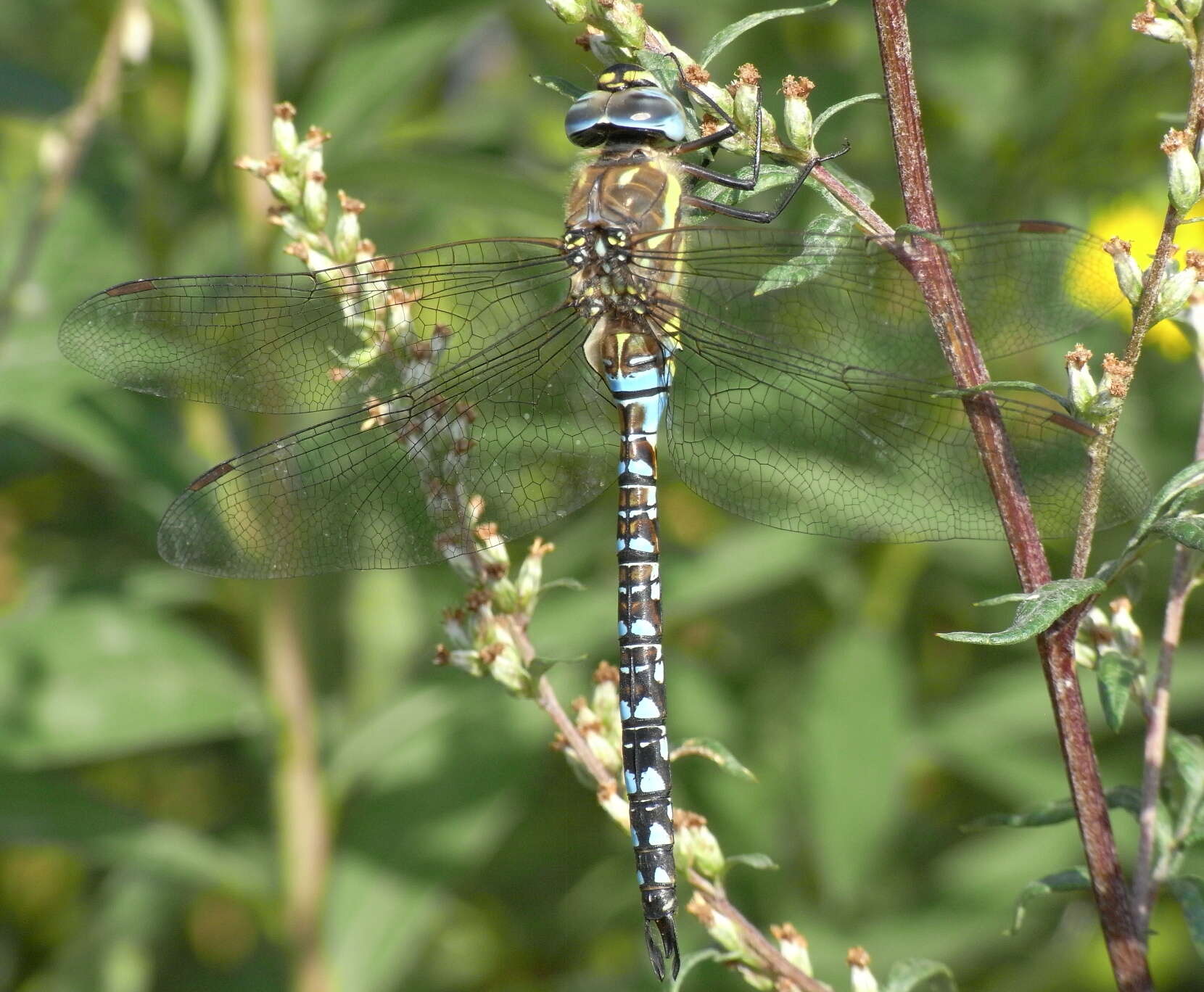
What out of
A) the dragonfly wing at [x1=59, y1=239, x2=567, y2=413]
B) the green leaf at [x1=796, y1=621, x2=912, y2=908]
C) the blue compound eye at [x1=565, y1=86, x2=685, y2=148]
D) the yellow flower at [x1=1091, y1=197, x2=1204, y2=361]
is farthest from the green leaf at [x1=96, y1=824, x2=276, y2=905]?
the yellow flower at [x1=1091, y1=197, x2=1204, y2=361]

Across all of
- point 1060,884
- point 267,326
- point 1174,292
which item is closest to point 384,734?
point 267,326

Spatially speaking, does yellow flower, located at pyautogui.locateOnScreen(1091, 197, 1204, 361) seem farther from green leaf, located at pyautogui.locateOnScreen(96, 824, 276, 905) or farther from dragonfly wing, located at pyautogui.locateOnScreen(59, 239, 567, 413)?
green leaf, located at pyautogui.locateOnScreen(96, 824, 276, 905)

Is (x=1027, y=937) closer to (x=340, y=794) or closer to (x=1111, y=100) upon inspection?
(x=340, y=794)

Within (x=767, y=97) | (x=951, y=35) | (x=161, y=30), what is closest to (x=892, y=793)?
(x=767, y=97)

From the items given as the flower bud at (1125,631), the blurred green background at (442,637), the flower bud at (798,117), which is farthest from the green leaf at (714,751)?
the blurred green background at (442,637)

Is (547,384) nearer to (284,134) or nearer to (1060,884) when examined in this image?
(284,134)

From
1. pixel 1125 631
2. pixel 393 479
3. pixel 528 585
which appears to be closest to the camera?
pixel 1125 631
